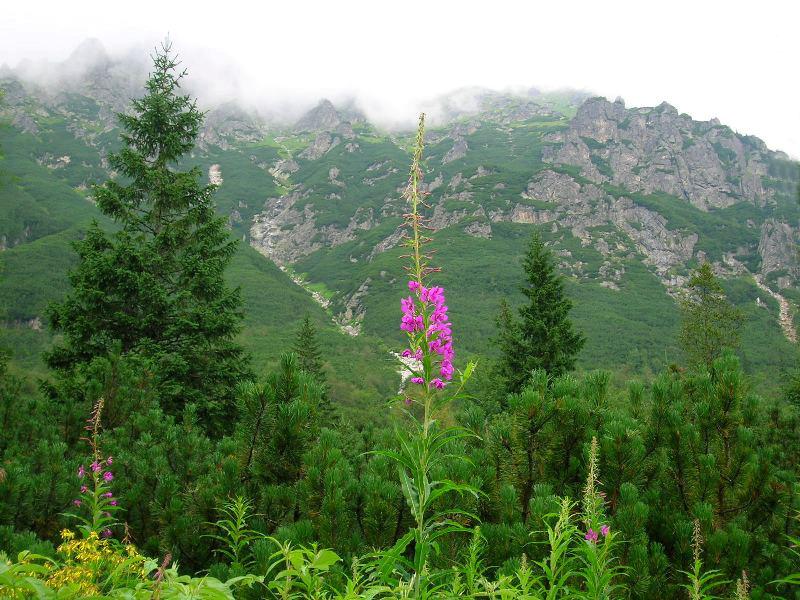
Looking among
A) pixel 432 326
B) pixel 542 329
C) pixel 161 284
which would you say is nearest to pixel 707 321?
pixel 542 329

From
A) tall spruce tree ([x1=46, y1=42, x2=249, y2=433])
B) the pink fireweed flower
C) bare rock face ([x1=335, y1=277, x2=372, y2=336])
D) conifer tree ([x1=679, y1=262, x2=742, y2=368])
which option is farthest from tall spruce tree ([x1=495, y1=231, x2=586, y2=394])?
bare rock face ([x1=335, y1=277, x2=372, y2=336])

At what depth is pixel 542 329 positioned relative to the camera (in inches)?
962

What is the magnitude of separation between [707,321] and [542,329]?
2019cm

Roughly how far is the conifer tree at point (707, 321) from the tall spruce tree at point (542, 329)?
16594mm

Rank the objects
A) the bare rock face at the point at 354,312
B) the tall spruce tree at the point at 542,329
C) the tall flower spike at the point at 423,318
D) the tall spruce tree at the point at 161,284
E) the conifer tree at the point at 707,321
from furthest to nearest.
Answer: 1. the bare rock face at the point at 354,312
2. the conifer tree at the point at 707,321
3. the tall spruce tree at the point at 542,329
4. the tall spruce tree at the point at 161,284
5. the tall flower spike at the point at 423,318

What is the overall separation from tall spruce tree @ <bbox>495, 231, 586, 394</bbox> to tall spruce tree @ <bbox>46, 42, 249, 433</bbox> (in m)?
15.6

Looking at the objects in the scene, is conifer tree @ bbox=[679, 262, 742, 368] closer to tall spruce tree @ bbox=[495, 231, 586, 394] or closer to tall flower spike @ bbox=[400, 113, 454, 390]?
tall spruce tree @ bbox=[495, 231, 586, 394]

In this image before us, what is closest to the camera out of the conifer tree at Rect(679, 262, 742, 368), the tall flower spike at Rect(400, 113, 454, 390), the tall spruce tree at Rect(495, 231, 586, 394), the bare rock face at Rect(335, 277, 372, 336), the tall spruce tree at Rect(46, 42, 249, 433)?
the tall flower spike at Rect(400, 113, 454, 390)

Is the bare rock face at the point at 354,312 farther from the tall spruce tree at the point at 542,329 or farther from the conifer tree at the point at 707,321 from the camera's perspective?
the tall spruce tree at the point at 542,329

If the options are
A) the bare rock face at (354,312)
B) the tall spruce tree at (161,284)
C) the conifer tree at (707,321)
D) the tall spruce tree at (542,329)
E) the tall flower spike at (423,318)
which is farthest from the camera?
the bare rock face at (354,312)

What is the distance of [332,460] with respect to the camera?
13.8ft

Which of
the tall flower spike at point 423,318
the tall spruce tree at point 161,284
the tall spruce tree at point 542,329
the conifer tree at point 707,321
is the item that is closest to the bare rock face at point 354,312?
the conifer tree at point 707,321

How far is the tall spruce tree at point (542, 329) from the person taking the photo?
79.8ft

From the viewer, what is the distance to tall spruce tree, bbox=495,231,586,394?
79.8 feet
